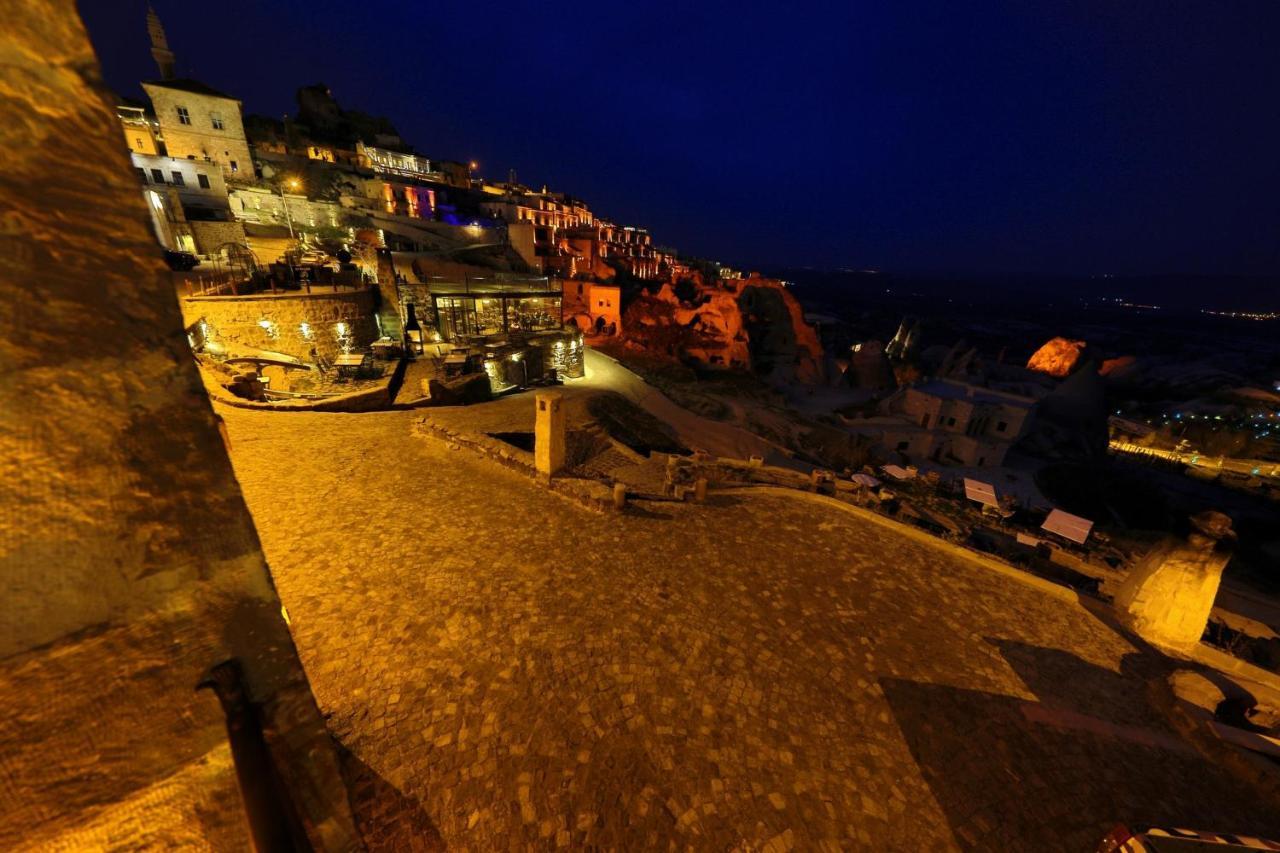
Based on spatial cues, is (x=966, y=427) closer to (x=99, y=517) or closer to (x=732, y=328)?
(x=732, y=328)

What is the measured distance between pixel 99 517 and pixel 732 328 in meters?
42.3

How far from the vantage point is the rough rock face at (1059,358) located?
5634cm

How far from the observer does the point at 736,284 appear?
45406 millimetres

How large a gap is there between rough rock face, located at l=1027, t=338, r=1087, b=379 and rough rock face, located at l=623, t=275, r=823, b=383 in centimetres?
3580

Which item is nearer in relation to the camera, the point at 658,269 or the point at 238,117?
the point at 238,117

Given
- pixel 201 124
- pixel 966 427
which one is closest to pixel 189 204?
pixel 201 124

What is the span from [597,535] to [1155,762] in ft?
29.1

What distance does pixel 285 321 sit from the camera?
18.4 metres

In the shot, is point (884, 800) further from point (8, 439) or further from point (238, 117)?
point (238, 117)

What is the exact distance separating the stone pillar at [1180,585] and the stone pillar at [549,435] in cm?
1206

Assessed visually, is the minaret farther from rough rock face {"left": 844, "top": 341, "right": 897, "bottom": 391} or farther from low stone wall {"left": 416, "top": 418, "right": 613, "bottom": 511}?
rough rock face {"left": 844, "top": 341, "right": 897, "bottom": 391}

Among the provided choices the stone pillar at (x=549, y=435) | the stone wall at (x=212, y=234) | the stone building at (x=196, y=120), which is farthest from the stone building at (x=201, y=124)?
the stone pillar at (x=549, y=435)

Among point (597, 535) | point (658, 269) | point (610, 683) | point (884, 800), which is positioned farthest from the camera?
point (658, 269)

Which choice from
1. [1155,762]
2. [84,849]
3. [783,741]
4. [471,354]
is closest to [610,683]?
[783,741]
